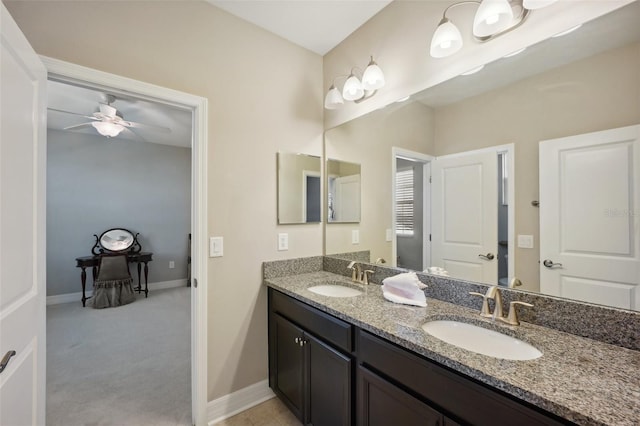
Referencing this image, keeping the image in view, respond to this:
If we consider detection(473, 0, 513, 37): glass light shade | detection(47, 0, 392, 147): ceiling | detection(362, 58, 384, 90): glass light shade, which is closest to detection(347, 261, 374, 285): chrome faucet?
detection(362, 58, 384, 90): glass light shade

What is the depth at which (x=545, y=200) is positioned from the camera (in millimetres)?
1191

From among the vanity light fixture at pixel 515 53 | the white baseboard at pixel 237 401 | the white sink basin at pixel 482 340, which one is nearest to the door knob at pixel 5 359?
the white baseboard at pixel 237 401

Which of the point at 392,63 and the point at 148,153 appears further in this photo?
the point at 148,153

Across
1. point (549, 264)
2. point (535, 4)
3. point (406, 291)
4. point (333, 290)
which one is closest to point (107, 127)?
point (333, 290)

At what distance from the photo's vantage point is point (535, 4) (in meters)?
1.11

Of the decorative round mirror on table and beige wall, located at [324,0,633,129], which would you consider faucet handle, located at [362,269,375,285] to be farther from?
the decorative round mirror on table

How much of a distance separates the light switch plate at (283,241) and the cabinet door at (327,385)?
72 cm

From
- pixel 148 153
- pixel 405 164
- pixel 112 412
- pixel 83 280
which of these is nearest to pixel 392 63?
pixel 405 164

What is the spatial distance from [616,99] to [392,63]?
1.13 meters

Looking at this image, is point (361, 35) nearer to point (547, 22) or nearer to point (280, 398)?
point (547, 22)

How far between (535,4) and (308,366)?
6.53ft

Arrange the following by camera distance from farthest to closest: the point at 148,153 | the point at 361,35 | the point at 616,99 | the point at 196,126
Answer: the point at 148,153 → the point at 361,35 → the point at 196,126 → the point at 616,99

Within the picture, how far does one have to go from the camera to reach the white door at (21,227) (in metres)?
0.96

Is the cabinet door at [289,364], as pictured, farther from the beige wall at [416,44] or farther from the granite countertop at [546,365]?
the beige wall at [416,44]
